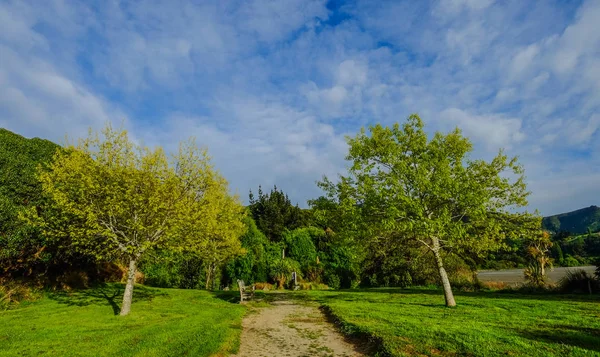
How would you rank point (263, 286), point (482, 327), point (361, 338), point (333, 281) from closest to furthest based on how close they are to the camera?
1. point (361, 338)
2. point (482, 327)
3. point (263, 286)
4. point (333, 281)

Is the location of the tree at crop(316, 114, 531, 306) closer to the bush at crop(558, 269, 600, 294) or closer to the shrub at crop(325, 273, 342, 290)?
the bush at crop(558, 269, 600, 294)

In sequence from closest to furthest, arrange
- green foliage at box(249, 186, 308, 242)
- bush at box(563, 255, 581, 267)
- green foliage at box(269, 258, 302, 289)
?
1. green foliage at box(269, 258, 302, 289)
2. green foliage at box(249, 186, 308, 242)
3. bush at box(563, 255, 581, 267)

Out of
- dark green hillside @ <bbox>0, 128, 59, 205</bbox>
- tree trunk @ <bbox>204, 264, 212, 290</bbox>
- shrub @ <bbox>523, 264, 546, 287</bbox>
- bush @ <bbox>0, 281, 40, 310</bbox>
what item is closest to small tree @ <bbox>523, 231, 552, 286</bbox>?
shrub @ <bbox>523, 264, 546, 287</bbox>

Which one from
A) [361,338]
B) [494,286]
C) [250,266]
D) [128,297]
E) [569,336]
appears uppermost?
[250,266]

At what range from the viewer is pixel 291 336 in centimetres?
1226

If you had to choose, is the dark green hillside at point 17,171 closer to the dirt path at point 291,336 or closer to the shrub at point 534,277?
the dirt path at point 291,336

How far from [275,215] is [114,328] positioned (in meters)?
40.5

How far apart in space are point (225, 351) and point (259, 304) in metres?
11.8

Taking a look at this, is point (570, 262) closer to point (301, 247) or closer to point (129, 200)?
point (301, 247)

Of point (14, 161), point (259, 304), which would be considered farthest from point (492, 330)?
point (14, 161)

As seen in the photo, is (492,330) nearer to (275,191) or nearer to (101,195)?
(101,195)

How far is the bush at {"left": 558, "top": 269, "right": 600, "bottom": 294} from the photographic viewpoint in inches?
867

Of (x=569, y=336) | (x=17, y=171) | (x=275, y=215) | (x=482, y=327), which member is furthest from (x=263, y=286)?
(x=569, y=336)

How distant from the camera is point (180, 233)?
18297 millimetres
